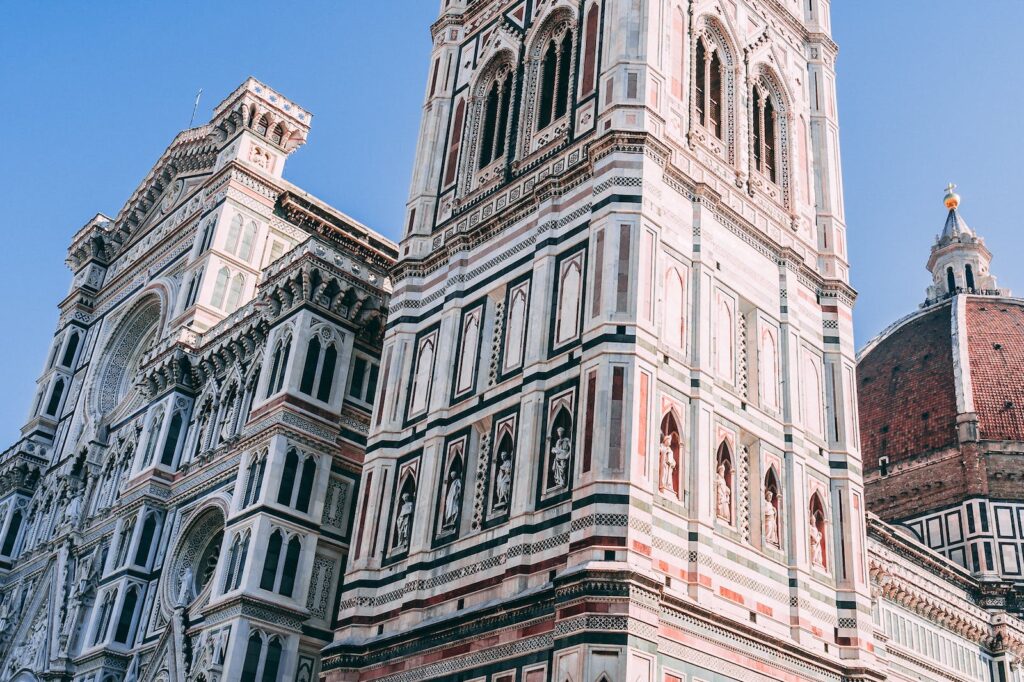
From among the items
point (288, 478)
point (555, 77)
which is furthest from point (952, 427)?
point (288, 478)

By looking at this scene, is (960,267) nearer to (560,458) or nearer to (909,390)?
(909,390)

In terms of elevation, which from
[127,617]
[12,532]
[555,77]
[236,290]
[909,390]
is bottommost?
[127,617]

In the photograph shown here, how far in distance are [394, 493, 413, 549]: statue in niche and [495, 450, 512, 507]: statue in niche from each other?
7.39 ft

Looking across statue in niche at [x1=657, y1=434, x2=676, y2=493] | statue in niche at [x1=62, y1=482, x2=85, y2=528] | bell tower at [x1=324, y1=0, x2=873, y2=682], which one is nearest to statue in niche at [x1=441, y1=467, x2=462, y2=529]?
bell tower at [x1=324, y1=0, x2=873, y2=682]

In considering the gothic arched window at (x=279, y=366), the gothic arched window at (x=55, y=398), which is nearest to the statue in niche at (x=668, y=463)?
the gothic arched window at (x=279, y=366)

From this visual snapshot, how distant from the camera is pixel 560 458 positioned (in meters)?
18.4

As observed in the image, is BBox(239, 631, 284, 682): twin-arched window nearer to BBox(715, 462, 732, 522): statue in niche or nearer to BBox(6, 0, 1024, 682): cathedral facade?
BBox(6, 0, 1024, 682): cathedral facade

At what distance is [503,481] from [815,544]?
5683mm

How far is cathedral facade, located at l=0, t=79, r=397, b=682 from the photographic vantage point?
23719mm

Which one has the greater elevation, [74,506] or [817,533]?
[74,506]

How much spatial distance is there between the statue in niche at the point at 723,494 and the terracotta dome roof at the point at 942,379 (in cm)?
4247

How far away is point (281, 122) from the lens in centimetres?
3447

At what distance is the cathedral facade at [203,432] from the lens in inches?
934

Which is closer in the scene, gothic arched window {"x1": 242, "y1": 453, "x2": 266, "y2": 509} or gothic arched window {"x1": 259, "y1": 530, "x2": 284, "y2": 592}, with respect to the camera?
gothic arched window {"x1": 259, "y1": 530, "x2": 284, "y2": 592}
